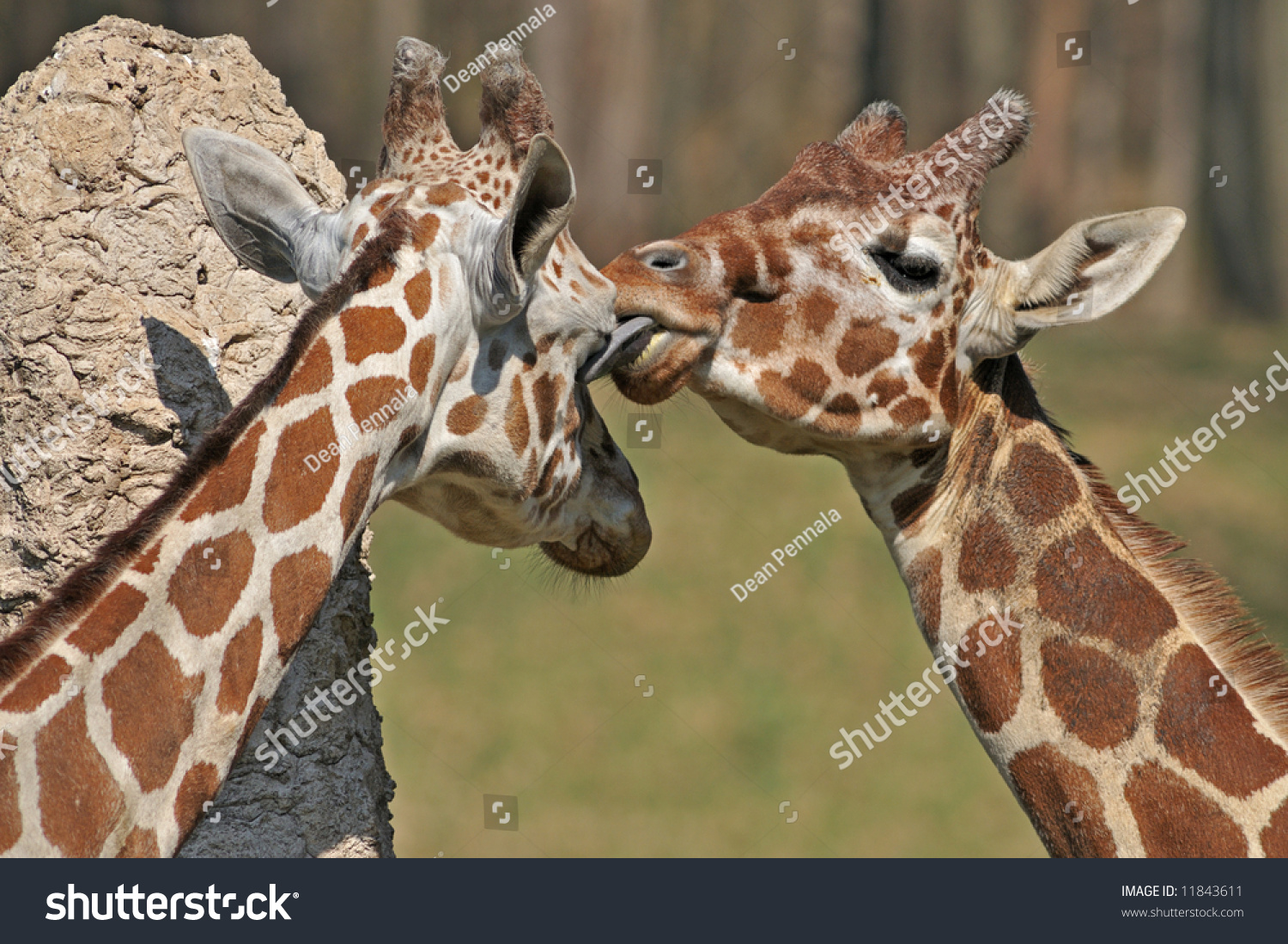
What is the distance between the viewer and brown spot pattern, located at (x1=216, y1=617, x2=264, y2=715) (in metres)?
2.74

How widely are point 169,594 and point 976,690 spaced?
2422 mm

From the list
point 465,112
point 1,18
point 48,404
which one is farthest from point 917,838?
point 1,18

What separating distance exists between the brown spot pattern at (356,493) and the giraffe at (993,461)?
1.19 m

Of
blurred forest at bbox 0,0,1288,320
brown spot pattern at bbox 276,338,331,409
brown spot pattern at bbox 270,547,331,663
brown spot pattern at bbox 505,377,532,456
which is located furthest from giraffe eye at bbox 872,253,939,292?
blurred forest at bbox 0,0,1288,320

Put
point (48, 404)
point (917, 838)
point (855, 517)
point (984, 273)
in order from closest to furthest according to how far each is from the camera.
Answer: point (48, 404) → point (984, 273) → point (917, 838) → point (855, 517)

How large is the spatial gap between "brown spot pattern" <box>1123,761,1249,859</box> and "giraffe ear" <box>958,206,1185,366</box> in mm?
1397

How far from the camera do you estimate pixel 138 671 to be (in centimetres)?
266

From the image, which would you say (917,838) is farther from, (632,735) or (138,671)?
(138,671)

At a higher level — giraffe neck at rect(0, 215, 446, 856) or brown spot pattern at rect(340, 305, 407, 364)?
brown spot pattern at rect(340, 305, 407, 364)

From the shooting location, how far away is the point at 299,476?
2.88 meters

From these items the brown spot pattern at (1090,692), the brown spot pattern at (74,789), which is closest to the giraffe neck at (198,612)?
the brown spot pattern at (74,789)

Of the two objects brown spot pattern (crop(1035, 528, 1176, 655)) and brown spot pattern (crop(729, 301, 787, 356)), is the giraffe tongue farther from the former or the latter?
brown spot pattern (crop(1035, 528, 1176, 655))

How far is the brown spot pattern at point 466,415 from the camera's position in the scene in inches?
127

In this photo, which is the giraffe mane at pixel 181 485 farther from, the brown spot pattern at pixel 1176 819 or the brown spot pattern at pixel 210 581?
the brown spot pattern at pixel 1176 819
